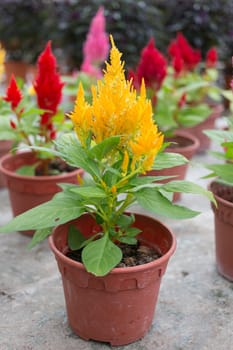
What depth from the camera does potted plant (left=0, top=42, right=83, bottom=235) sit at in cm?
212

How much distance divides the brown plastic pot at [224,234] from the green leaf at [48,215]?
0.65m

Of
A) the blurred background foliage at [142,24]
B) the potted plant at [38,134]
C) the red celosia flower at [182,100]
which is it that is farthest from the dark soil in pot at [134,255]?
the blurred background foliage at [142,24]

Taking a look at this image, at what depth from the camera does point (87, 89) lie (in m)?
3.50

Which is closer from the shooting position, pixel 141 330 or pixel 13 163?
pixel 141 330

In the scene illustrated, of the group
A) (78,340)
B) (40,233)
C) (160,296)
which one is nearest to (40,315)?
(78,340)

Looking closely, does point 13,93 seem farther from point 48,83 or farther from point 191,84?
point 191,84

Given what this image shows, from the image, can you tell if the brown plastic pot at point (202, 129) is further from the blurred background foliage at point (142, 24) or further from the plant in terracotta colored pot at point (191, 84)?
the blurred background foliage at point (142, 24)

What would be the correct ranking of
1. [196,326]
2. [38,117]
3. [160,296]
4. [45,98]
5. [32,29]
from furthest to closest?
1. [32,29]
2. [38,117]
3. [45,98]
4. [160,296]
5. [196,326]

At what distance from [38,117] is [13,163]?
272mm

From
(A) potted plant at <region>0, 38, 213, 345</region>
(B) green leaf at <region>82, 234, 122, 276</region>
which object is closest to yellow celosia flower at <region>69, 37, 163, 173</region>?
(A) potted plant at <region>0, 38, 213, 345</region>

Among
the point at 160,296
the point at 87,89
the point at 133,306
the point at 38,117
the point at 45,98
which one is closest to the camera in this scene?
the point at 133,306

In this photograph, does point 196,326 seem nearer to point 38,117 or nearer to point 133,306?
point 133,306

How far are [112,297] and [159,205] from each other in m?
0.33

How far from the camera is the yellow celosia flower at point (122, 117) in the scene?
4.49 ft
